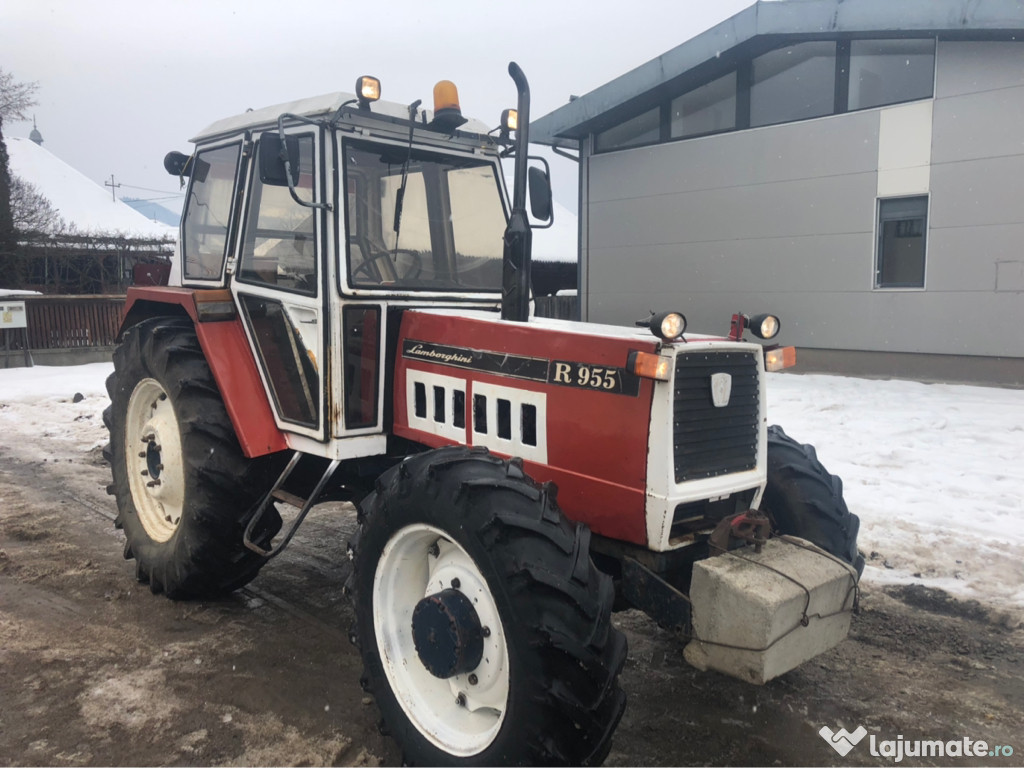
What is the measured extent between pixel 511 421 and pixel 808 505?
4.43 ft

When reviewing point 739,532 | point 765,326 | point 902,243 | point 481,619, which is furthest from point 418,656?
point 902,243

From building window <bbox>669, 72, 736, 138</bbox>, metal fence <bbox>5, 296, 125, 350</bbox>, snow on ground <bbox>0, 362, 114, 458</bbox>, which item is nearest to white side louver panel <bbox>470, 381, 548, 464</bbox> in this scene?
snow on ground <bbox>0, 362, 114, 458</bbox>

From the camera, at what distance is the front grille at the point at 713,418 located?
2842 mm

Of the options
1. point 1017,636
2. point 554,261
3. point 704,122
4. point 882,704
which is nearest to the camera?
point 882,704

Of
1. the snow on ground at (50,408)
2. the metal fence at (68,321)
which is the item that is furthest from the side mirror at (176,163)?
the metal fence at (68,321)

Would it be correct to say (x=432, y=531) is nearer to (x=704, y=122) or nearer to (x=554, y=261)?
(x=704, y=122)

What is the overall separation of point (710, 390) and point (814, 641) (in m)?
0.94

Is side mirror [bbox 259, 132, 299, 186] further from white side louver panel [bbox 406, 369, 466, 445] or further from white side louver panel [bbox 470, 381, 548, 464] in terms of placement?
white side louver panel [bbox 470, 381, 548, 464]

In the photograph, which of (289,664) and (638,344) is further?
(289,664)

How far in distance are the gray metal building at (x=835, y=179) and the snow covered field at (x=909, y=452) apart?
3.29ft

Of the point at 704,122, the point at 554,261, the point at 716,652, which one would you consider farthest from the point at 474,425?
the point at 554,261

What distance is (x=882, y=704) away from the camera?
3215 mm

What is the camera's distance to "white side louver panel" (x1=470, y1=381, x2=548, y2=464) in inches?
121

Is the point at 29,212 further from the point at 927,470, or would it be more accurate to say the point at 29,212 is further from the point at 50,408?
the point at 927,470
